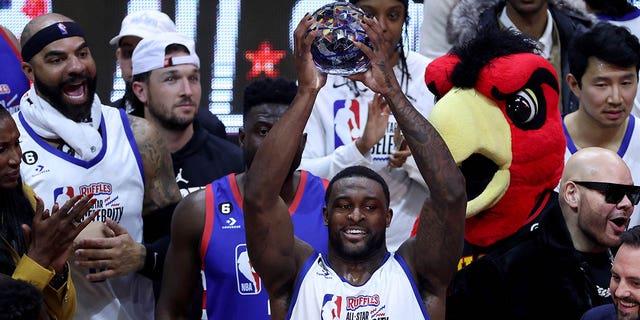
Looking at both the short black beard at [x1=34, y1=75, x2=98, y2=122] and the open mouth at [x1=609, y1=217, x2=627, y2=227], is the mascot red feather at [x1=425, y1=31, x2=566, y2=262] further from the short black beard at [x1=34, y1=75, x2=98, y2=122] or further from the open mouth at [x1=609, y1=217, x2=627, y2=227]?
the short black beard at [x1=34, y1=75, x2=98, y2=122]

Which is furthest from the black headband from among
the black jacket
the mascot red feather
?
the black jacket

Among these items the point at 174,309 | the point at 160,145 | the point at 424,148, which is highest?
the point at 424,148

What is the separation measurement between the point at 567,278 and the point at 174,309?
5.15ft

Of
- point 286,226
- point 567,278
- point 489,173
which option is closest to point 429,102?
point 489,173

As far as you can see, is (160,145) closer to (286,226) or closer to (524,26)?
(286,226)

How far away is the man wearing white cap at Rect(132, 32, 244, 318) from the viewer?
6.66 m

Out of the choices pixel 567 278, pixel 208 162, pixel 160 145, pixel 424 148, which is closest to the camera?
pixel 424 148

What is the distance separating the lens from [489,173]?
228 inches

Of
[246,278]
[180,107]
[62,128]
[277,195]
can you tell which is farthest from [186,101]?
[277,195]

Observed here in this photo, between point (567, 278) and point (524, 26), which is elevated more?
point (524, 26)

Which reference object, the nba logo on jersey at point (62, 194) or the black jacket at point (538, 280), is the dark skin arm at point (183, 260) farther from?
the black jacket at point (538, 280)

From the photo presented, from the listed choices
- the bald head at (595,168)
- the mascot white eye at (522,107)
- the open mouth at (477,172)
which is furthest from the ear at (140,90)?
the bald head at (595,168)

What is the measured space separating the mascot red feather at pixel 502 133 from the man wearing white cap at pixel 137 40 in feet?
5.78

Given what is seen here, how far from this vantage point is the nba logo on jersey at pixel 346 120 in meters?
6.68
